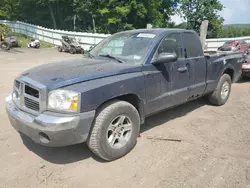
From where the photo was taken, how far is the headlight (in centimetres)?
320

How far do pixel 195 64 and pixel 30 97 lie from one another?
123 inches


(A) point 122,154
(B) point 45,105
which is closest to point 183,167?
(A) point 122,154

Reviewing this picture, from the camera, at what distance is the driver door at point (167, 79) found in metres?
4.16

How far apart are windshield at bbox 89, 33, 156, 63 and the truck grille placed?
1.48 meters

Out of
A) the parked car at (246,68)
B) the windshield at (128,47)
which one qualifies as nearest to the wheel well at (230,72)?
the windshield at (128,47)

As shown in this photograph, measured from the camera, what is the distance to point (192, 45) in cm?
522

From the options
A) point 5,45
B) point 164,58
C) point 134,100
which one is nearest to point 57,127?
point 134,100

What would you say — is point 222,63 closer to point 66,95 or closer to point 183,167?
point 183,167

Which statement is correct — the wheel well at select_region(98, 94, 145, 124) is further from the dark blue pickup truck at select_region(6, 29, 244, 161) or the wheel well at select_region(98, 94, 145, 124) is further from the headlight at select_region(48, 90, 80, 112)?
the headlight at select_region(48, 90, 80, 112)

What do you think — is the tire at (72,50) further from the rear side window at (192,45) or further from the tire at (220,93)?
the rear side window at (192,45)

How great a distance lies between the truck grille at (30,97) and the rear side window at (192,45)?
294 centimetres

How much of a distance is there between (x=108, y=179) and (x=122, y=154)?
1.87 ft

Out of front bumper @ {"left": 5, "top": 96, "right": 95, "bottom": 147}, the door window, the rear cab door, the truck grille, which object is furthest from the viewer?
the rear cab door

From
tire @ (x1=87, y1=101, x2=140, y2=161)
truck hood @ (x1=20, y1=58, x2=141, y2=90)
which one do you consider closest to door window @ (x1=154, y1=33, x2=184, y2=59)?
truck hood @ (x1=20, y1=58, x2=141, y2=90)
